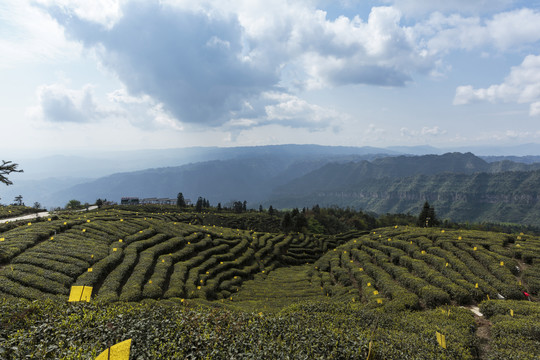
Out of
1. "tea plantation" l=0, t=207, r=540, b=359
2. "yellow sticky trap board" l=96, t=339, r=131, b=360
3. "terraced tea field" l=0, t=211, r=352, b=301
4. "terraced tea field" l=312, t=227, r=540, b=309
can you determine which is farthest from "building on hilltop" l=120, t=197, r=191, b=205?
"yellow sticky trap board" l=96, t=339, r=131, b=360

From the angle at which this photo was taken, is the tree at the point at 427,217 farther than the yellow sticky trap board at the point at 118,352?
Yes

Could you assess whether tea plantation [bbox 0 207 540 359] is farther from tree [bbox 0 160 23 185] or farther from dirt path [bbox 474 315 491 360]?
tree [bbox 0 160 23 185]

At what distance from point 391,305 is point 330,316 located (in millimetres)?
7904

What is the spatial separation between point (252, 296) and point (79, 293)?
18540 millimetres

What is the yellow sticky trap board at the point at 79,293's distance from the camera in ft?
46.1

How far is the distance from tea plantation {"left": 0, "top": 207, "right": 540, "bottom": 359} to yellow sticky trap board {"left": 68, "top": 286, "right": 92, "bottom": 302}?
39cm

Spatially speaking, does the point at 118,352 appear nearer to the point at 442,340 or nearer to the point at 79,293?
the point at 79,293

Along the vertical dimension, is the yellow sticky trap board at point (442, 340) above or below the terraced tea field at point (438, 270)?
above

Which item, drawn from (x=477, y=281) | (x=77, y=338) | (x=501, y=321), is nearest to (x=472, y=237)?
(x=477, y=281)

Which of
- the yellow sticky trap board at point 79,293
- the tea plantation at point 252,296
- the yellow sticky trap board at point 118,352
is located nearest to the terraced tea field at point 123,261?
the tea plantation at point 252,296

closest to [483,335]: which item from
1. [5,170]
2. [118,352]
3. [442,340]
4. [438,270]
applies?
[442,340]

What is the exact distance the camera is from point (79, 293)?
1426cm

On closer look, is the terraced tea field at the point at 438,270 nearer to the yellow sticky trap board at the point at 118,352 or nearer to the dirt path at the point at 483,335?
the dirt path at the point at 483,335

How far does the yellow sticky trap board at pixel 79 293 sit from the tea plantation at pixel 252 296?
1.29 ft
